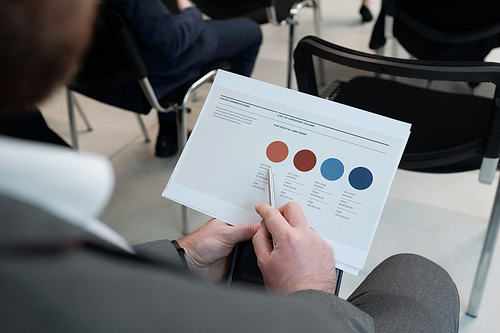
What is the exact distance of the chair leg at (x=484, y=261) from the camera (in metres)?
1.04

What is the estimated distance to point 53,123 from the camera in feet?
7.02

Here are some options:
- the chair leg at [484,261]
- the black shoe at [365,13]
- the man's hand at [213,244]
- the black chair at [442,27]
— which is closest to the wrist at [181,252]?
the man's hand at [213,244]

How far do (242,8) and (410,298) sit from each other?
155 cm

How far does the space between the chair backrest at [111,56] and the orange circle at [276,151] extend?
672 mm

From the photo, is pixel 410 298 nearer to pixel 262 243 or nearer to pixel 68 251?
pixel 262 243

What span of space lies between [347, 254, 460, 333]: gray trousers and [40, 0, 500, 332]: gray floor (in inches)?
20.8

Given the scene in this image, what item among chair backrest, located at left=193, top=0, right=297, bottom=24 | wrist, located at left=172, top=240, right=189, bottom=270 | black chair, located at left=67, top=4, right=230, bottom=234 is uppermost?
chair backrest, located at left=193, top=0, right=297, bottom=24

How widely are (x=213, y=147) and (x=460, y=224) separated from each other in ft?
3.71

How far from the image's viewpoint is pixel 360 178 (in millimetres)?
634

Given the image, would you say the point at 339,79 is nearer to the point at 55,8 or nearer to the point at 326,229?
the point at 326,229

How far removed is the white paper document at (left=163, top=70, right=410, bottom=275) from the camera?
623mm

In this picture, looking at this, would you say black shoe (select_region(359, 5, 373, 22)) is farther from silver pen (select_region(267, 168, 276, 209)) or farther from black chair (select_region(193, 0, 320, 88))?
silver pen (select_region(267, 168, 276, 209))

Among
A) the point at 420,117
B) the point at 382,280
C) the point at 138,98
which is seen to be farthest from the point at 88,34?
the point at 138,98

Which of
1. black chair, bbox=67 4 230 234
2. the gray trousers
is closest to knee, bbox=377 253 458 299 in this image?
the gray trousers
